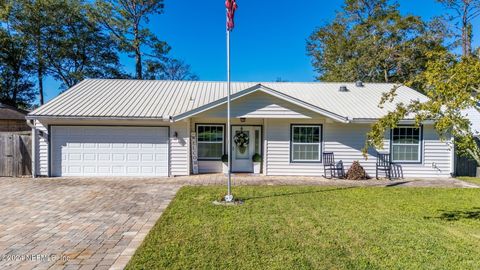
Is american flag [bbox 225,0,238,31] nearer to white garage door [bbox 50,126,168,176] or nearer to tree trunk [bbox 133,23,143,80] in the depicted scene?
white garage door [bbox 50,126,168,176]

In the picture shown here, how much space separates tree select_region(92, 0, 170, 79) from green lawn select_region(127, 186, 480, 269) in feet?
69.8

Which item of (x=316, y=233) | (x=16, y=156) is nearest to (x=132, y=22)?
(x=16, y=156)

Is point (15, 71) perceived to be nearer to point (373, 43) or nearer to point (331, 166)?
point (331, 166)

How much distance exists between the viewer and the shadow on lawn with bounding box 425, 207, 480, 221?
6.43 metres

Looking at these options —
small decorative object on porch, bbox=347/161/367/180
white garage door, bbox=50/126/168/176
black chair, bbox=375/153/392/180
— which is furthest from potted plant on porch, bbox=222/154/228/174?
black chair, bbox=375/153/392/180

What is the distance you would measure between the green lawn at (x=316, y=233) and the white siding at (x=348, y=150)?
138 inches

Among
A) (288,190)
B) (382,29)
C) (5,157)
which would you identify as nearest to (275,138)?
(288,190)

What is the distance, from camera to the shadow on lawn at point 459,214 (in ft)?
21.1

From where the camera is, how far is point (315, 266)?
4.02m

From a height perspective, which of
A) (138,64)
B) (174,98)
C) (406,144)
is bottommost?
(406,144)

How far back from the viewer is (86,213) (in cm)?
659

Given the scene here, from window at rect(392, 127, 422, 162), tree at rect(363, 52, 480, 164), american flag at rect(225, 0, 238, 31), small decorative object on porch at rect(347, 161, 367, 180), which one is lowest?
small decorative object on porch at rect(347, 161, 367, 180)

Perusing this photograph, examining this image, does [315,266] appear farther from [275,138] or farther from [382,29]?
[382,29]

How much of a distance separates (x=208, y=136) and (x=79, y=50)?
63.8 ft
